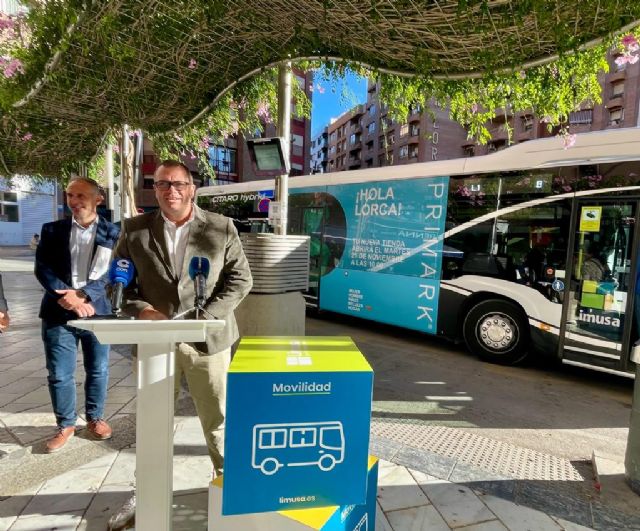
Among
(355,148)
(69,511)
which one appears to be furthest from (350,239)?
(355,148)

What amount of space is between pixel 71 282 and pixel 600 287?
5.60 metres

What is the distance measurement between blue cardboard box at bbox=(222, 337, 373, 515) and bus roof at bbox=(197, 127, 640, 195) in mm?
5074

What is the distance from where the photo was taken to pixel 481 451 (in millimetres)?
3344

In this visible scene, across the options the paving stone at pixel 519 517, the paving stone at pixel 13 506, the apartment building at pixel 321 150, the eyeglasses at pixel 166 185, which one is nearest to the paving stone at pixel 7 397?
the paving stone at pixel 13 506

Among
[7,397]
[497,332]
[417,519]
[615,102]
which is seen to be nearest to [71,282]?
[7,397]

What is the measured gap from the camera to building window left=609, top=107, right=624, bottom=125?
1158 inches

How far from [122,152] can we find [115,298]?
4064 millimetres

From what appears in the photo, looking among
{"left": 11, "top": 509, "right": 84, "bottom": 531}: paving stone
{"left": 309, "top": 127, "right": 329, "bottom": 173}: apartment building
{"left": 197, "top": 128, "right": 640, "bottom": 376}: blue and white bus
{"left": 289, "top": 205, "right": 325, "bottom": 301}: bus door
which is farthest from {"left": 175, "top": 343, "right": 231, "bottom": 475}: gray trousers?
{"left": 309, "top": 127, "right": 329, "bottom": 173}: apartment building

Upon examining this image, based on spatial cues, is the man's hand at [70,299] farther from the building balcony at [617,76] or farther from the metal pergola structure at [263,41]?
the building balcony at [617,76]

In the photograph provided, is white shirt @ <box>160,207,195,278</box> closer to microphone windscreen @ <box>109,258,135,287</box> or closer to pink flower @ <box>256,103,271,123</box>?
microphone windscreen @ <box>109,258,135,287</box>

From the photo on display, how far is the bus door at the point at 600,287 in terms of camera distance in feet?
16.1

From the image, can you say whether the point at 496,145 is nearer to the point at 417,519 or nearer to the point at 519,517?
the point at 519,517

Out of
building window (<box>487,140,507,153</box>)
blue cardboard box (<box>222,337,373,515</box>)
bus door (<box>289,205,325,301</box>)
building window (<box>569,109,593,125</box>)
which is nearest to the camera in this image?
blue cardboard box (<box>222,337,373,515</box>)

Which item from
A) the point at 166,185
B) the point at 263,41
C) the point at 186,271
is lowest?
the point at 186,271
